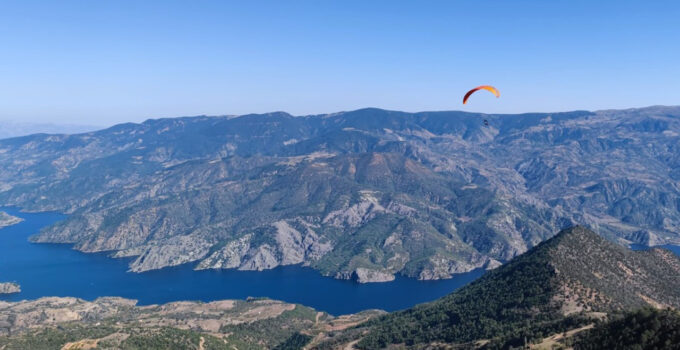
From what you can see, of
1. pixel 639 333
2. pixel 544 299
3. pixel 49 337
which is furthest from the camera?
pixel 49 337

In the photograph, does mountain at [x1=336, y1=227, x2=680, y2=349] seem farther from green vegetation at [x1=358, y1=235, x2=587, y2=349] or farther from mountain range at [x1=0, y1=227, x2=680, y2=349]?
mountain range at [x1=0, y1=227, x2=680, y2=349]

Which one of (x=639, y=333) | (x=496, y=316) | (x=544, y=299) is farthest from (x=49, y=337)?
(x=639, y=333)

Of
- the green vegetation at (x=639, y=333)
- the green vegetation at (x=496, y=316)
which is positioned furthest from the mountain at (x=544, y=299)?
the green vegetation at (x=639, y=333)

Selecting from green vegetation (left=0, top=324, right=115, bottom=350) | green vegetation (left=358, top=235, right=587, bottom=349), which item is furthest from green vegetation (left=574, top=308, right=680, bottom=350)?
green vegetation (left=0, top=324, right=115, bottom=350)

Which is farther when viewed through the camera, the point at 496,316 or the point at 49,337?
the point at 49,337

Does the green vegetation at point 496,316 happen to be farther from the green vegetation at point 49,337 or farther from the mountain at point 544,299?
the green vegetation at point 49,337

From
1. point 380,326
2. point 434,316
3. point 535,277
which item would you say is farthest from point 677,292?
point 380,326

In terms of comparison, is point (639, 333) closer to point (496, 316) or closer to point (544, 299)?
point (544, 299)
